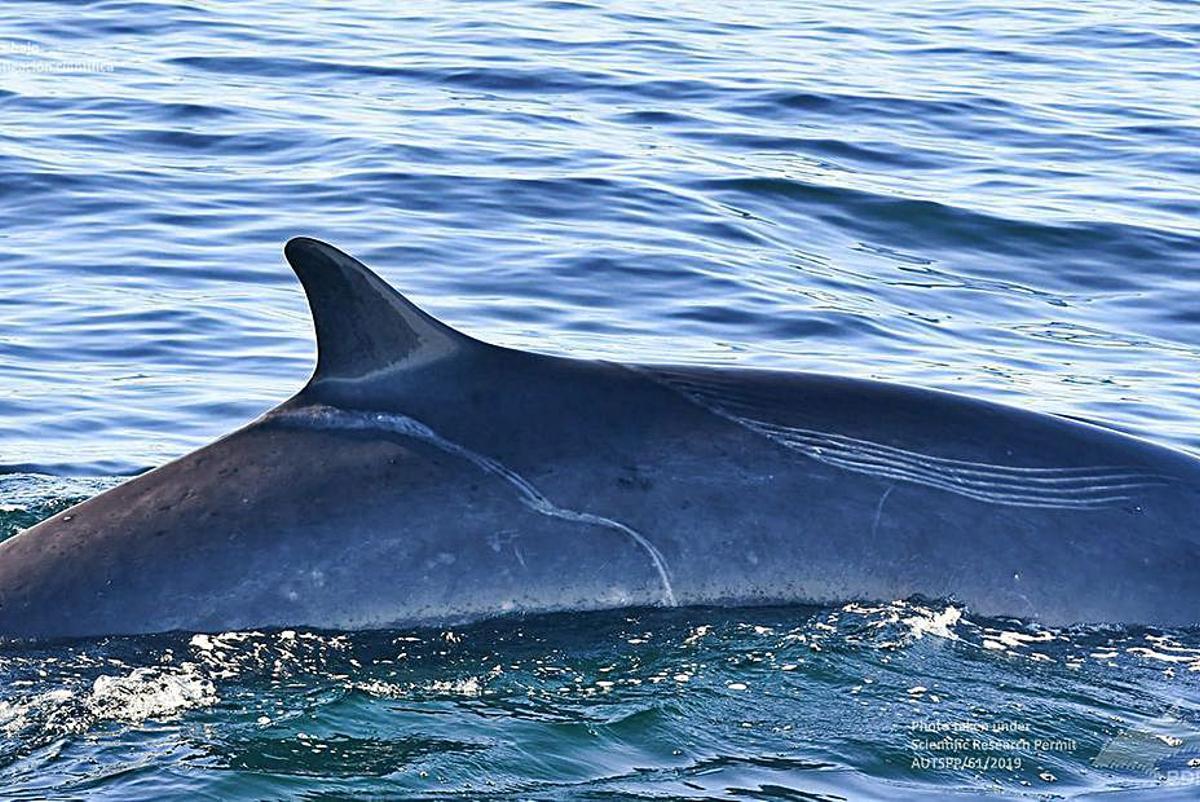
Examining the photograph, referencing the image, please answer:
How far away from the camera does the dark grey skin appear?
23.4 feet

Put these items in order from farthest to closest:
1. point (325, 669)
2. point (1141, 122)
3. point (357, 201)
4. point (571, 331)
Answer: point (1141, 122) → point (357, 201) → point (571, 331) → point (325, 669)

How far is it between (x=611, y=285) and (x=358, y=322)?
826cm

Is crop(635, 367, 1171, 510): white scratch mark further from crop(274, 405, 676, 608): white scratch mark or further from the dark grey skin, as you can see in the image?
crop(274, 405, 676, 608): white scratch mark

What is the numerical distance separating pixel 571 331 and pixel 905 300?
274 centimetres

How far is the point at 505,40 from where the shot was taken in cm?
2547

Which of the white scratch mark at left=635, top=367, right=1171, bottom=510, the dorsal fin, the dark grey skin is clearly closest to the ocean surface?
the dark grey skin

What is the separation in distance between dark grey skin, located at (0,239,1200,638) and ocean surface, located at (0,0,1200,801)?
0.12 metres

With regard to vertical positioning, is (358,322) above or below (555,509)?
above

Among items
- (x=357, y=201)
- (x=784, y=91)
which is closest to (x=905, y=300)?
(x=357, y=201)

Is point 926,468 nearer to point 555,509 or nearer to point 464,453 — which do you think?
point 555,509

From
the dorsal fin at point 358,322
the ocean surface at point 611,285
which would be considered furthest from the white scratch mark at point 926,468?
the dorsal fin at point 358,322

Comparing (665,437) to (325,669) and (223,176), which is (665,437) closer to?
(325,669)

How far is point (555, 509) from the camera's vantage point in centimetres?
727

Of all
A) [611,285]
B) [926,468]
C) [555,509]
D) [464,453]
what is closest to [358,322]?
[464,453]
